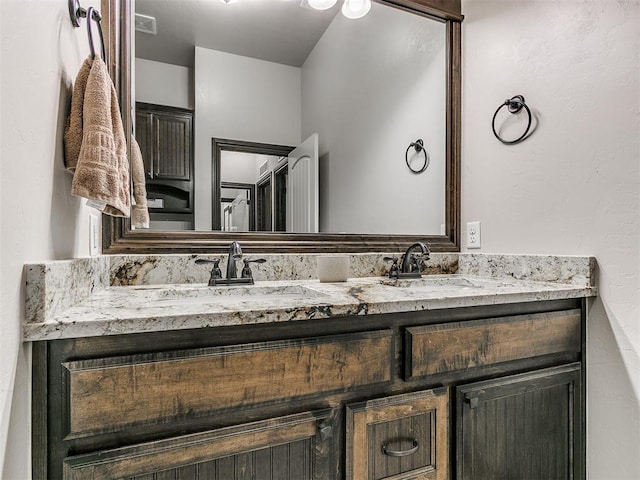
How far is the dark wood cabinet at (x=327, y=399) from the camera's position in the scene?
25.1 inches

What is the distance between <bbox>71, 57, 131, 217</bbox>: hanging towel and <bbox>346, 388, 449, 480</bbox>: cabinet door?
0.69 m

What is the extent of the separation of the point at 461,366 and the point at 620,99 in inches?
36.6

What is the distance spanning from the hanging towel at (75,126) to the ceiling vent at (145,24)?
61 cm

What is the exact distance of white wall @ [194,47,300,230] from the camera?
1.37 m

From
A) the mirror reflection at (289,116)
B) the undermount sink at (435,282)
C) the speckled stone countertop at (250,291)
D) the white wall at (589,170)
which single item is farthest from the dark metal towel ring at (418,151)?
the undermount sink at (435,282)

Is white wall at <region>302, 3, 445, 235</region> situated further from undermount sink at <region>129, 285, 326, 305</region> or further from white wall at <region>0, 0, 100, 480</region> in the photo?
white wall at <region>0, 0, 100, 480</region>

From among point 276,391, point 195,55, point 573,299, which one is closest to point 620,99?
point 573,299

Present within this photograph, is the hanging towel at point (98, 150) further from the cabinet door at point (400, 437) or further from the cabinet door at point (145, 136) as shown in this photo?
the cabinet door at point (400, 437)

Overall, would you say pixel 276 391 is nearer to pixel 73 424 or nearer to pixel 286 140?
pixel 73 424

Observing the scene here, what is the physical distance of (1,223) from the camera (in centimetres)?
52

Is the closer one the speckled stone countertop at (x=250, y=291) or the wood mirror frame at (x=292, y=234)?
the speckled stone countertop at (x=250, y=291)

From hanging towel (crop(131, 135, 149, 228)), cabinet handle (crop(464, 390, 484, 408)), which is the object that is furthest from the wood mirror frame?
cabinet handle (crop(464, 390, 484, 408))

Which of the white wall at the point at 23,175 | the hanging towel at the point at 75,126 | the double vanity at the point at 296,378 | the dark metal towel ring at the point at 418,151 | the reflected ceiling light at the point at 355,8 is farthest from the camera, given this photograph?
the dark metal towel ring at the point at 418,151

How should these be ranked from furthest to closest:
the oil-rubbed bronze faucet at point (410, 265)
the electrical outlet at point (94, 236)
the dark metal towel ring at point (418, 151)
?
the dark metal towel ring at point (418, 151) → the oil-rubbed bronze faucet at point (410, 265) → the electrical outlet at point (94, 236)
